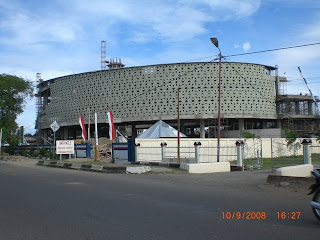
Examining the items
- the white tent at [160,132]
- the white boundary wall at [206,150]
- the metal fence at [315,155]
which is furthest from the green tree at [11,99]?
the metal fence at [315,155]

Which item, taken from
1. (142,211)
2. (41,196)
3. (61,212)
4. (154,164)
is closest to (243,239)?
(142,211)

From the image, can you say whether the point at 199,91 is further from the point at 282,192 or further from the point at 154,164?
the point at 282,192

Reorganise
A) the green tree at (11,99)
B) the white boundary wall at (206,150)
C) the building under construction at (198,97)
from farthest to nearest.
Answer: the building under construction at (198,97)
the green tree at (11,99)
the white boundary wall at (206,150)

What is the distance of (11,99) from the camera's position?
48.4 meters

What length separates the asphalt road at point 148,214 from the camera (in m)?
5.77

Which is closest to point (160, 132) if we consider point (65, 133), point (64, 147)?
point (64, 147)

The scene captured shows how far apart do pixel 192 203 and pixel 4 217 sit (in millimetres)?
4373

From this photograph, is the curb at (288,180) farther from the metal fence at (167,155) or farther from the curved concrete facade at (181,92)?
the curved concrete facade at (181,92)

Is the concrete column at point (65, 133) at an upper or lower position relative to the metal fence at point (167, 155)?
upper

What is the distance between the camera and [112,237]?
218 inches
